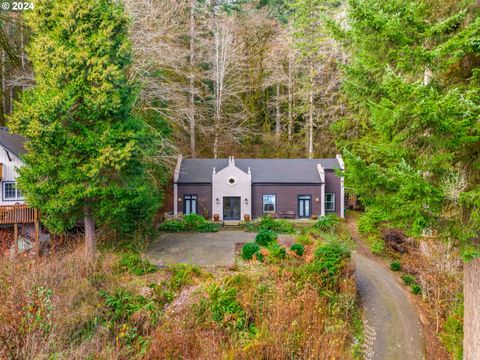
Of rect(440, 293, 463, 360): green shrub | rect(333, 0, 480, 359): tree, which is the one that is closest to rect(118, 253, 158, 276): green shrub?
rect(333, 0, 480, 359): tree

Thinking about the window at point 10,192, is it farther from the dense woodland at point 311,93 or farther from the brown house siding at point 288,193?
the brown house siding at point 288,193

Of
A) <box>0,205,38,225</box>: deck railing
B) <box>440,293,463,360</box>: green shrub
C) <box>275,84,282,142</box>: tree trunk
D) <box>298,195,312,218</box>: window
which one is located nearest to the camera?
<box>440,293,463,360</box>: green shrub

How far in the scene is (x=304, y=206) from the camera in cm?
2005

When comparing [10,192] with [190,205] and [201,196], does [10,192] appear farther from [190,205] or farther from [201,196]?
[201,196]

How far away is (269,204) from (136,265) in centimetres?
1099

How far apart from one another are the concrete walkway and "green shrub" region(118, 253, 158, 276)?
562 mm

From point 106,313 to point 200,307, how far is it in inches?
100

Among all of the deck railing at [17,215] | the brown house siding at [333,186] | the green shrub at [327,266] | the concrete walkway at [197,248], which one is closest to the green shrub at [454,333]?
the green shrub at [327,266]

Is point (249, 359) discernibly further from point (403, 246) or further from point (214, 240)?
point (403, 246)

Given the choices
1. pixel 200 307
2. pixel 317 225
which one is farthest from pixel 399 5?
pixel 317 225

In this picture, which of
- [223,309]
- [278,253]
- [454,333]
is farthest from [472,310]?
[223,309]

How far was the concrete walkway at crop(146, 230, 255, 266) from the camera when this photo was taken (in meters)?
11.9

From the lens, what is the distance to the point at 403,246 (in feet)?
50.6

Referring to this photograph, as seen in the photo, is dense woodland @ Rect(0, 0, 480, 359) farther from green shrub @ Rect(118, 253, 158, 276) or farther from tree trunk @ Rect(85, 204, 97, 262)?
green shrub @ Rect(118, 253, 158, 276)
